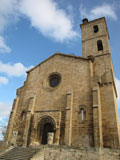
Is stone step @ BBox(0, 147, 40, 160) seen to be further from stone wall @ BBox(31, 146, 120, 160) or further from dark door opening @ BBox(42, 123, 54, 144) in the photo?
dark door opening @ BBox(42, 123, 54, 144)

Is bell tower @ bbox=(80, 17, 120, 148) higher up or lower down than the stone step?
higher up

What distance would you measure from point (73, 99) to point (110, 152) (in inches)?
234

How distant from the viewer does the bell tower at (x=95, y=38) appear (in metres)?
17.4

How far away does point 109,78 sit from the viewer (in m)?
13.6

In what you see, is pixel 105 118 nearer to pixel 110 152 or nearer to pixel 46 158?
pixel 110 152

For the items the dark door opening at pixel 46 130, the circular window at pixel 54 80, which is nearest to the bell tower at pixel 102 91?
the circular window at pixel 54 80

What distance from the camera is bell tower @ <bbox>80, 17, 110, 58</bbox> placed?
17.4 m

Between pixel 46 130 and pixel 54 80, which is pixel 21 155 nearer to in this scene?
pixel 46 130

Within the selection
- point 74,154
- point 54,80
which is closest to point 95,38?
point 54,80

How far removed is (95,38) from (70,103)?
1097 cm

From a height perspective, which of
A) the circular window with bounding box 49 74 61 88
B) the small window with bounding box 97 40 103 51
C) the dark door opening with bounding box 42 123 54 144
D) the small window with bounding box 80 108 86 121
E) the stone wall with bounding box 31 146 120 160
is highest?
the small window with bounding box 97 40 103 51

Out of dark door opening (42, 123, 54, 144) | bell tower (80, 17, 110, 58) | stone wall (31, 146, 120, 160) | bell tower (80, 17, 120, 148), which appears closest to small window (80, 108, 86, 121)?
bell tower (80, 17, 120, 148)

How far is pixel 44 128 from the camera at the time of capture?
45.3ft

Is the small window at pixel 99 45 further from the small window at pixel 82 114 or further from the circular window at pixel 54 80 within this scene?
the small window at pixel 82 114
